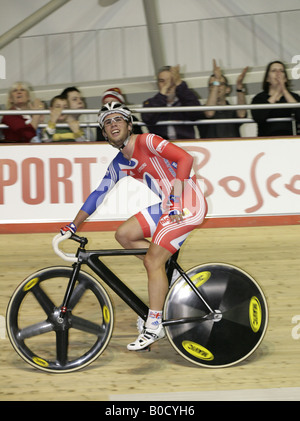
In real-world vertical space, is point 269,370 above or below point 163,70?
below

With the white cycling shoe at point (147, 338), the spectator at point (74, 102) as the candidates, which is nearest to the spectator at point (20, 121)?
the spectator at point (74, 102)

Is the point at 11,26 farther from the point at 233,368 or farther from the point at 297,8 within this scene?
the point at 233,368

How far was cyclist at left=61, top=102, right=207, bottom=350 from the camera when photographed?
10.4 ft

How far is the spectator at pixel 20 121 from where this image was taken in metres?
6.71

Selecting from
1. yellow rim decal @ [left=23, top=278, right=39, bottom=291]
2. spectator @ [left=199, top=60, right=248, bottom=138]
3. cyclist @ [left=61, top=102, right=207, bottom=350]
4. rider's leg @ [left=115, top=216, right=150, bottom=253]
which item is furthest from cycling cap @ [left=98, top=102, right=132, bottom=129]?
spectator @ [left=199, top=60, right=248, bottom=138]

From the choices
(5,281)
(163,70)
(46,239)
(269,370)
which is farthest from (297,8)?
(269,370)

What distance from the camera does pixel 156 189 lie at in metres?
3.49

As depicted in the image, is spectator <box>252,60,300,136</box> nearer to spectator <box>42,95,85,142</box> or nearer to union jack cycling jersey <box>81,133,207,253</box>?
spectator <box>42,95,85,142</box>

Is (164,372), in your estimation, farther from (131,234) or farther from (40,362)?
(131,234)

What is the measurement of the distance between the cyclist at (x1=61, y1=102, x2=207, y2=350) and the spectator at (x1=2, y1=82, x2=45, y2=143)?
3.45 meters

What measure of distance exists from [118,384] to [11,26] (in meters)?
10.9

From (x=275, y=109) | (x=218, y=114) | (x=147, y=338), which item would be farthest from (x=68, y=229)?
(x=275, y=109)

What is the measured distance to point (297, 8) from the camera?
12.0 meters

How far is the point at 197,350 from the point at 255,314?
0.37 meters
